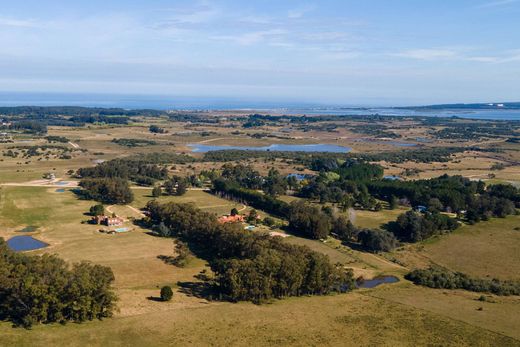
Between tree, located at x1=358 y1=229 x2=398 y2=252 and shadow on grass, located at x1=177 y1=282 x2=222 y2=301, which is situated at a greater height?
tree, located at x1=358 y1=229 x2=398 y2=252

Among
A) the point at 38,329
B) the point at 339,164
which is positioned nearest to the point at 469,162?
the point at 339,164

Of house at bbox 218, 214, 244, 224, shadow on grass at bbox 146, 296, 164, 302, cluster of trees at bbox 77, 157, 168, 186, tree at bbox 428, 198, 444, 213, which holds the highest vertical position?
cluster of trees at bbox 77, 157, 168, 186

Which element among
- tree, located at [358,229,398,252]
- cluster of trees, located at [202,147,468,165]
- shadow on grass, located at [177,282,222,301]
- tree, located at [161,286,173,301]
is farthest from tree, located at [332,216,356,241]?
cluster of trees, located at [202,147,468,165]

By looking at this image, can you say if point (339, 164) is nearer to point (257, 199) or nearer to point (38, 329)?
point (257, 199)

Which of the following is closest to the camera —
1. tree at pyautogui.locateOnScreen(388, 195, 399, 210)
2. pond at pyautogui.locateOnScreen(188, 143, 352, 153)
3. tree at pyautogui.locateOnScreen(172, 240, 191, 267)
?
tree at pyautogui.locateOnScreen(172, 240, 191, 267)

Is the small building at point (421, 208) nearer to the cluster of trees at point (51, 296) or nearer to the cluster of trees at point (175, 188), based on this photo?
the cluster of trees at point (175, 188)

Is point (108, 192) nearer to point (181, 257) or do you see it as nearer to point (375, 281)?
point (181, 257)

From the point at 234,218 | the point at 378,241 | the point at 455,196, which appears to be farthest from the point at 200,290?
the point at 455,196

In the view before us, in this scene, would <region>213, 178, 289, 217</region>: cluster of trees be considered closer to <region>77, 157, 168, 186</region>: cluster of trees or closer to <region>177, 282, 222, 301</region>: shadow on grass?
<region>77, 157, 168, 186</region>: cluster of trees
